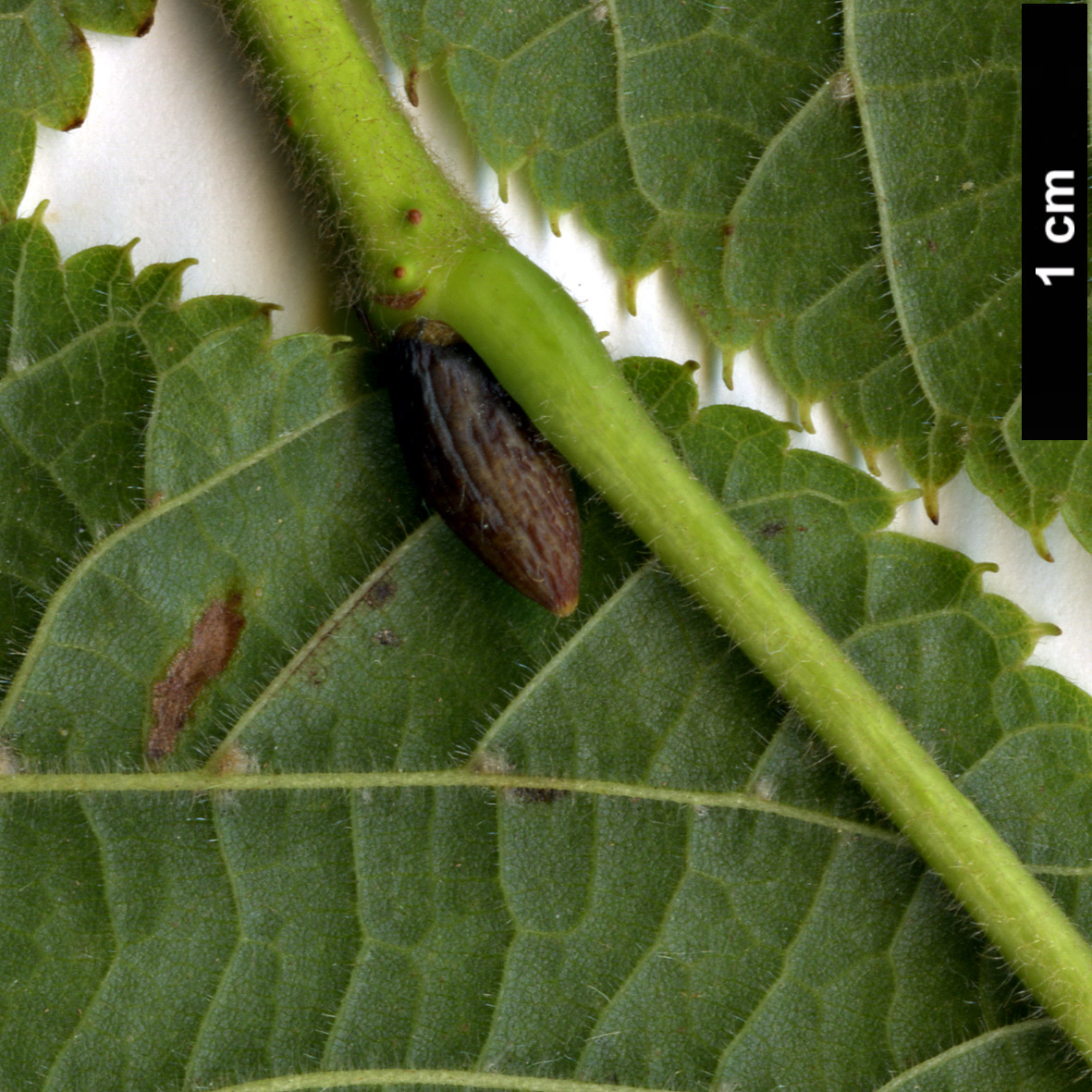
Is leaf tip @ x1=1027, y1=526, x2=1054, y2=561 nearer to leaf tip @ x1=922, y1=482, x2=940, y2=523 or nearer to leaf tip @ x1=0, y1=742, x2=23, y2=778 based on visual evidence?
A: leaf tip @ x1=922, y1=482, x2=940, y2=523

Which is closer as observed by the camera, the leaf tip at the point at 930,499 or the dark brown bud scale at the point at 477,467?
the dark brown bud scale at the point at 477,467

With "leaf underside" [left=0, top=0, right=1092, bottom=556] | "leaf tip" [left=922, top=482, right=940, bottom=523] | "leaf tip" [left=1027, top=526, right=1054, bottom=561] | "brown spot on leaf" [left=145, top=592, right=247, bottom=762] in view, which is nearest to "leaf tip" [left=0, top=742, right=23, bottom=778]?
"brown spot on leaf" [left=145, top=592, right=247, bottom=762]

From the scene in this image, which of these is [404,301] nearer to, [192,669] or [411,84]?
[411,84]

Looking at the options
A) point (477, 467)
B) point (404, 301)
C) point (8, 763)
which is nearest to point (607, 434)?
point (477, 467)

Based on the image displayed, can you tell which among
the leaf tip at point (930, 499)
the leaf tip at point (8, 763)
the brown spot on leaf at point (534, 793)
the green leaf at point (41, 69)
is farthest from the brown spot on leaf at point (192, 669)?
the leaf tip at point (930, 499)

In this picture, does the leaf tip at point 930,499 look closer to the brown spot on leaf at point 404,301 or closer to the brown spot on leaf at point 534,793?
the brown spot on leaf at point 534,793
